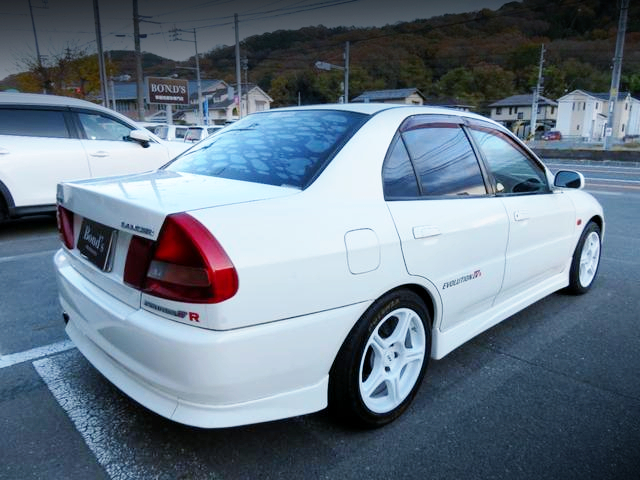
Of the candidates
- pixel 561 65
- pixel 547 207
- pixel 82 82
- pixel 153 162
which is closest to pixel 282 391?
pixel 547 207

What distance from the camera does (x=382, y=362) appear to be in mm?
2326

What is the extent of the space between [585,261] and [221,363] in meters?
3.65

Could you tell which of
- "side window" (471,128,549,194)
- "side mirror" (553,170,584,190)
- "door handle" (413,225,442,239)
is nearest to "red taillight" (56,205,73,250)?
"door handle" (413,225,442,239)

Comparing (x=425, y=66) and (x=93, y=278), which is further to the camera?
(x=425, y=66)

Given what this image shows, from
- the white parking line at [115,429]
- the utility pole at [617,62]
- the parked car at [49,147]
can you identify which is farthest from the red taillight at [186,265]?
the utility pole at [617,62]

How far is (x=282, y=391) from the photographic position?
1919mm

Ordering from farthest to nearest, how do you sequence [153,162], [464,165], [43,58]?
[43,58] → [153,162] → [464,165]

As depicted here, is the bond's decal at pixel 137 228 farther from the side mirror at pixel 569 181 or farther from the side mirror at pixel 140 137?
the side mirror at pixel 140 137

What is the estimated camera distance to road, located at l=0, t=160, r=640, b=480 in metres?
2.04

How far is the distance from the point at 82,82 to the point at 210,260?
42314 mm

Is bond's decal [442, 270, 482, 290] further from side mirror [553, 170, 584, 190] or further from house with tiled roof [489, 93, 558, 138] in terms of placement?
house with tiled roof [489, 93, 558, 138]

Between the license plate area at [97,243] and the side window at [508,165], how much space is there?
220 cm

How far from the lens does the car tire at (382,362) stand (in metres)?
2.10

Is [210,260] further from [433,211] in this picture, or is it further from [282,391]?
[433,211]
